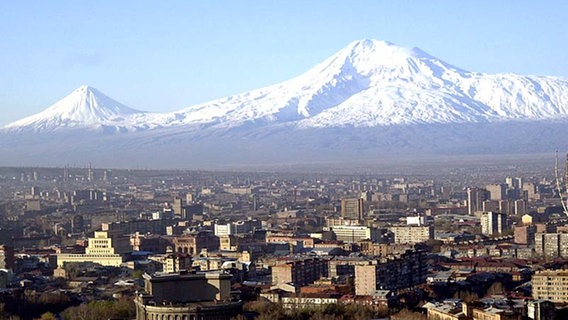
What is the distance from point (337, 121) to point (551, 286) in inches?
3833

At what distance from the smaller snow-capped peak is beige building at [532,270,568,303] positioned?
106276 mm

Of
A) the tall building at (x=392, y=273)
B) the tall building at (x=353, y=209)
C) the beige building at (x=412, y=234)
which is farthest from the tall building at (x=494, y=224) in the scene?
the tall building at (x=392, y=273)

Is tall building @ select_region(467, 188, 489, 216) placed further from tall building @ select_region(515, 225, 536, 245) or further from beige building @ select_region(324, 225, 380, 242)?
tall building @ select_region(515, 225, 536, 245)

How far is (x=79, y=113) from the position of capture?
145000mm

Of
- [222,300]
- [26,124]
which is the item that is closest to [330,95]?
[26,124]

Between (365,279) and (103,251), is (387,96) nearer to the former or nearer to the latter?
(103,251)

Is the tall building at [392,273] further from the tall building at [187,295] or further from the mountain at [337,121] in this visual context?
the mountain at [337,121]

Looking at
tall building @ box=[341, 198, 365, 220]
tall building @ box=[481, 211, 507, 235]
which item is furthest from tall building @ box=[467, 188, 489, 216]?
tall building @ box=[481, 211, 507, 235]

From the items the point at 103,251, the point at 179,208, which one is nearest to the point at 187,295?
the point at 103,251

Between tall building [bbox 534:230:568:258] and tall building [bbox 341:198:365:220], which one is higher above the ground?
tall building [bbox 341:198:365:220]

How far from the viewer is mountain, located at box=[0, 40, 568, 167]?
123375 mm

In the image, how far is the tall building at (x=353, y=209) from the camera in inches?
2624

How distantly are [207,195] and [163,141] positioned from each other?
36.5m

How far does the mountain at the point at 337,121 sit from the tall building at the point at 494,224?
5878 centimetres
